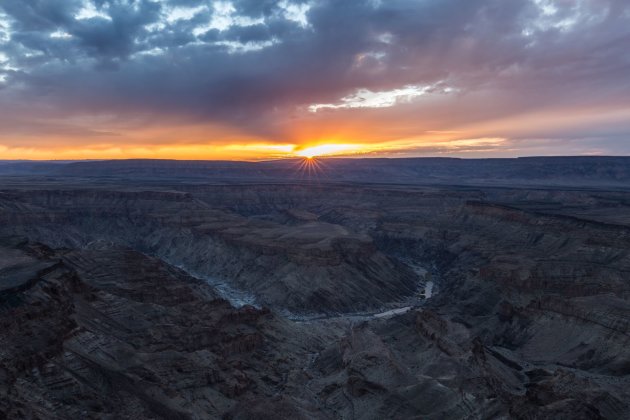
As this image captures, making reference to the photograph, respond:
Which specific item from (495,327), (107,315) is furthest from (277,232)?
(107,315)

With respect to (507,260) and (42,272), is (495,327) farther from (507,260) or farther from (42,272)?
(42,272)

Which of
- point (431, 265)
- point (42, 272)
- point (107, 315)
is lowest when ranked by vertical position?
point (431, 265)

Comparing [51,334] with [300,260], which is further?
[300,260]

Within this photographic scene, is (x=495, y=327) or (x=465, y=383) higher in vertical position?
(x=465, y=383)

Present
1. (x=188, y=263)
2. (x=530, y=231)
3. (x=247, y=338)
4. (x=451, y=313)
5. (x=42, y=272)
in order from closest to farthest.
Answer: (x=42, y=272) → (x=247, y=338) → (x=451, y=313) → (x=530, y=231) → (x=188, y=263)

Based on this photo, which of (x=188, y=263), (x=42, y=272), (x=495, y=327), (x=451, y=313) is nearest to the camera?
(x=42, y=272)

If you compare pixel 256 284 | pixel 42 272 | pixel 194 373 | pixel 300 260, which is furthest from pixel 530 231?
pixel 42 272

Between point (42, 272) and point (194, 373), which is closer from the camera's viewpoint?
point (194, 373)

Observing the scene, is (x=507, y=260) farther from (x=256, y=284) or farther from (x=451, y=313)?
(x=256, y=284)

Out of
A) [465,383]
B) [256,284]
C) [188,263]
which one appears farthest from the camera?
[188,263]
